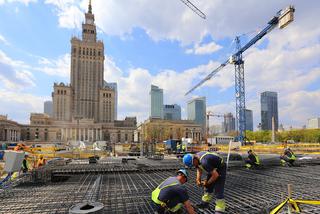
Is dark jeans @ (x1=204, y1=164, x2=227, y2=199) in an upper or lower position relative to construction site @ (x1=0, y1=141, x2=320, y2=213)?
upper

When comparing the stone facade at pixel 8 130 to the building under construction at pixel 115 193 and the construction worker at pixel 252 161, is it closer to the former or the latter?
the building under construction at pixel 115 193

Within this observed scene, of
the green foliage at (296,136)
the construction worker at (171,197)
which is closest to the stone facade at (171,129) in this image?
A: the green foliage at (296,136)

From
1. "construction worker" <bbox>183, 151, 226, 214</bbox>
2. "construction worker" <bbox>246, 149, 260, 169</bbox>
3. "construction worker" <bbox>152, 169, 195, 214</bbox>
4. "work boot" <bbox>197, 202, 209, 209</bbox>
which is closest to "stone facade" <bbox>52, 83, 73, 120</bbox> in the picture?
"construction worker" <bbox>246, 149, 260, 169</bbox>

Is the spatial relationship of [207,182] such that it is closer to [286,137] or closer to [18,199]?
[18,199]

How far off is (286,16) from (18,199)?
1751 inches

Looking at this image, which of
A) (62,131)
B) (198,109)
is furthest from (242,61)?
(198,109)

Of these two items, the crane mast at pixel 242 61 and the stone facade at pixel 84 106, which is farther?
the stone facade at pixel 84 106

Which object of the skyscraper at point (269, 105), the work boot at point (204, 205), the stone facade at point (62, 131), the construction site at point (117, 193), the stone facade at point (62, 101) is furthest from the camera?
the skyscraper at point (269, 105)

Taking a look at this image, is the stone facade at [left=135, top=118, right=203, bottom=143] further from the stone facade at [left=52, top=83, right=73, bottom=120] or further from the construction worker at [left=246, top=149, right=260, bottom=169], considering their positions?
the construction worker at [left=246, top=149, right=260, bottom=169]

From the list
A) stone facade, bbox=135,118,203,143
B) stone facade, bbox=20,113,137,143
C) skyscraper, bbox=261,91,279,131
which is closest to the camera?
stone facade, bbox=135,118,203,143

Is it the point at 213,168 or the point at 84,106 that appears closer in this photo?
the point at 213,168

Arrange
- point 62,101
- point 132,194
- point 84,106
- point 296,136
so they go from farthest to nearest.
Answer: point 84,106, point 62,101, point 296,136, point 132,194

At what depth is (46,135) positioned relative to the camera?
11862cm

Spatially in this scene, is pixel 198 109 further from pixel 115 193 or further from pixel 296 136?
pixel 115 193
